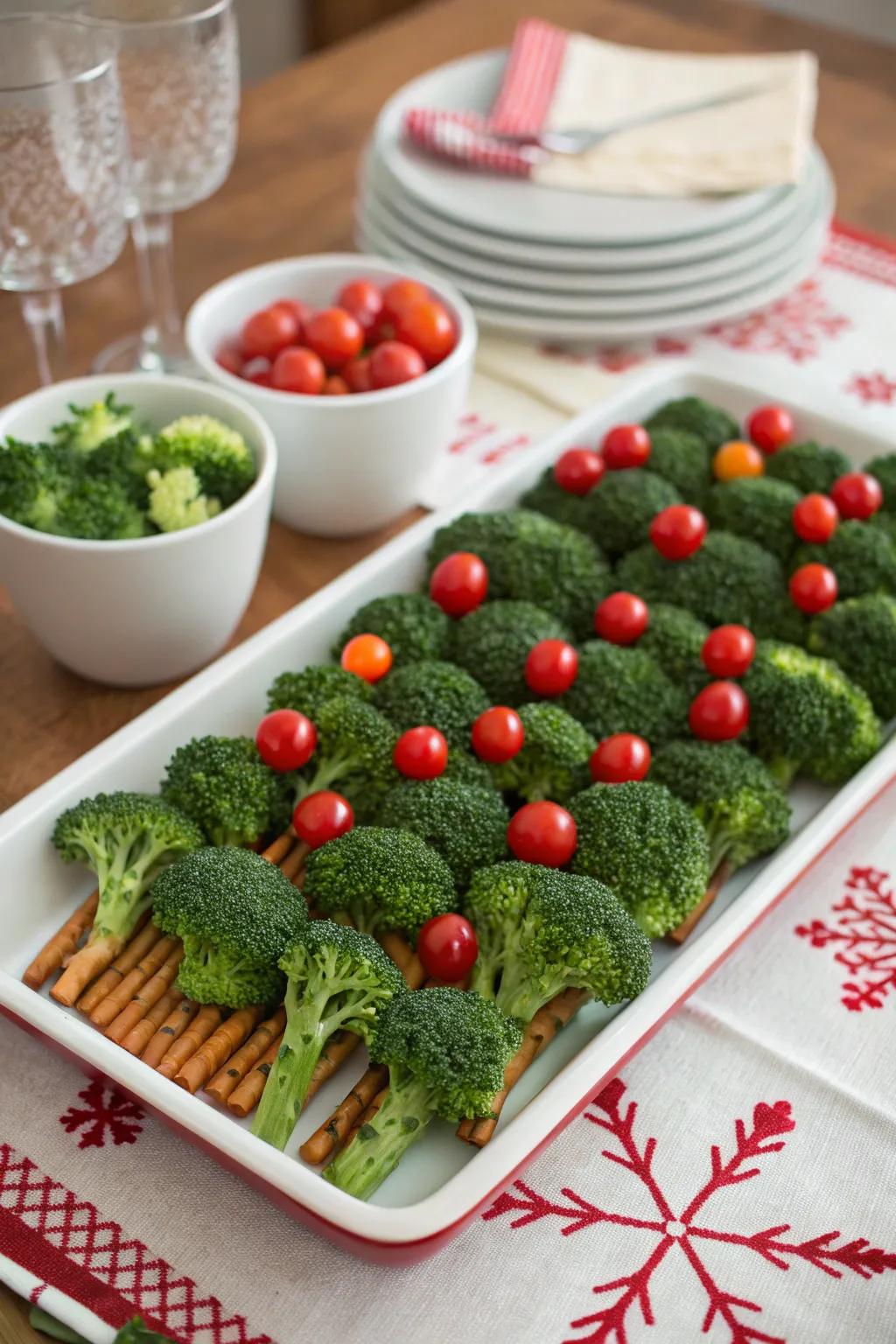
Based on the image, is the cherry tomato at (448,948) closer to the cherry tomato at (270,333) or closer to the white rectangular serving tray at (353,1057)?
the white rectangular serving tray at (353,1057)

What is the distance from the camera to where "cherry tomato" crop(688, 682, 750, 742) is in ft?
4.55

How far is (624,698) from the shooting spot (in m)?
1.41

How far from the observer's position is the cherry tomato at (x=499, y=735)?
1.33 metres

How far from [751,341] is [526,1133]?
4.58ft

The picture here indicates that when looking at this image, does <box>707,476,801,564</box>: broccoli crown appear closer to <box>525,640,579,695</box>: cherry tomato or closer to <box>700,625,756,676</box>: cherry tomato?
<box>700,625,756,676</box>: cherry tomato

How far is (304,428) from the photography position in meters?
1.60

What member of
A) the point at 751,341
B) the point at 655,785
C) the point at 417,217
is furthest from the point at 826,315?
the point at 655,785

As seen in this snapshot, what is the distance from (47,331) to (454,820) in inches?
38.3

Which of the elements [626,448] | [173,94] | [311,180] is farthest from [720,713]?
[311,180]

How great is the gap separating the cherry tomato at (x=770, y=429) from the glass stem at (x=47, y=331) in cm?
83

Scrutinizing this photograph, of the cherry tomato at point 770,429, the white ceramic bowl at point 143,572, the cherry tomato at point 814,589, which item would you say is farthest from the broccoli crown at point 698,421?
the white ceramic bowl at point 143,572

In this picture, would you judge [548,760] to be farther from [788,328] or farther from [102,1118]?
[788,328]

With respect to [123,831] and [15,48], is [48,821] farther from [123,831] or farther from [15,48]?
[15,48]

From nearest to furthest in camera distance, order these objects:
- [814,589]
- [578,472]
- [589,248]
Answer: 1. [814,589]
2. [578,472]
3. [589,248]
